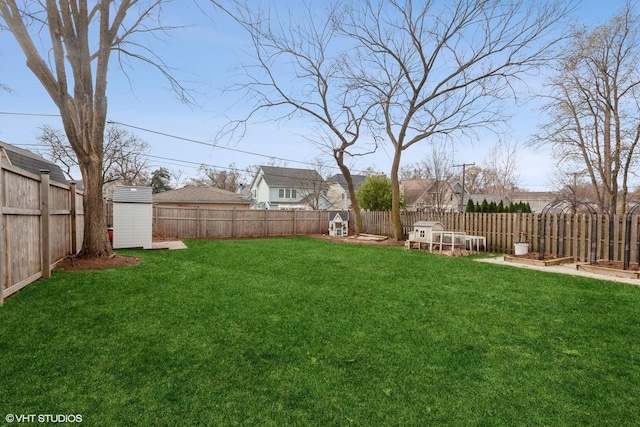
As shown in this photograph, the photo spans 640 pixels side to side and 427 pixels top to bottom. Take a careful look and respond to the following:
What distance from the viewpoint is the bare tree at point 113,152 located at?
25.2 metres

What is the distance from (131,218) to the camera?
32.2 feet

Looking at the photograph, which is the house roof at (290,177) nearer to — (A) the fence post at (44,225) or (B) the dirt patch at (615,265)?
(B) the dirt patch at (615,265)

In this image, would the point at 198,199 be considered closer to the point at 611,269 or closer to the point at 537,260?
the point at 537,260

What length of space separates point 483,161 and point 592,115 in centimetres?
1178

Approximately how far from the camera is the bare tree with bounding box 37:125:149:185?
2525cm

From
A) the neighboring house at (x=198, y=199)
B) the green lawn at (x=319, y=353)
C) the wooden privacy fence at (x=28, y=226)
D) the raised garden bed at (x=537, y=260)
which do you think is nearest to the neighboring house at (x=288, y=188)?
the neighboring house at (x=198, y=199)

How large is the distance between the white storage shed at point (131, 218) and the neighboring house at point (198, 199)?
16.3m

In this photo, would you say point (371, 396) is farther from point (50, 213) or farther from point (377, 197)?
point (377, 197)

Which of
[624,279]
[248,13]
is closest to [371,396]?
[624,279]

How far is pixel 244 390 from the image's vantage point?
234 cm

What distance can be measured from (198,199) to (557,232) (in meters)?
23.8

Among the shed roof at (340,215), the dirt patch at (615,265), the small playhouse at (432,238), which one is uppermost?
the shed roof at (340,215)

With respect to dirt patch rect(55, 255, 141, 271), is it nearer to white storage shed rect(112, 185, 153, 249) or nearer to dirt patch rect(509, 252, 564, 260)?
white storage shed rect(112, 185, 153, 249)

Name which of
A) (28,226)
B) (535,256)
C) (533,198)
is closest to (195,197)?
(28,226)
